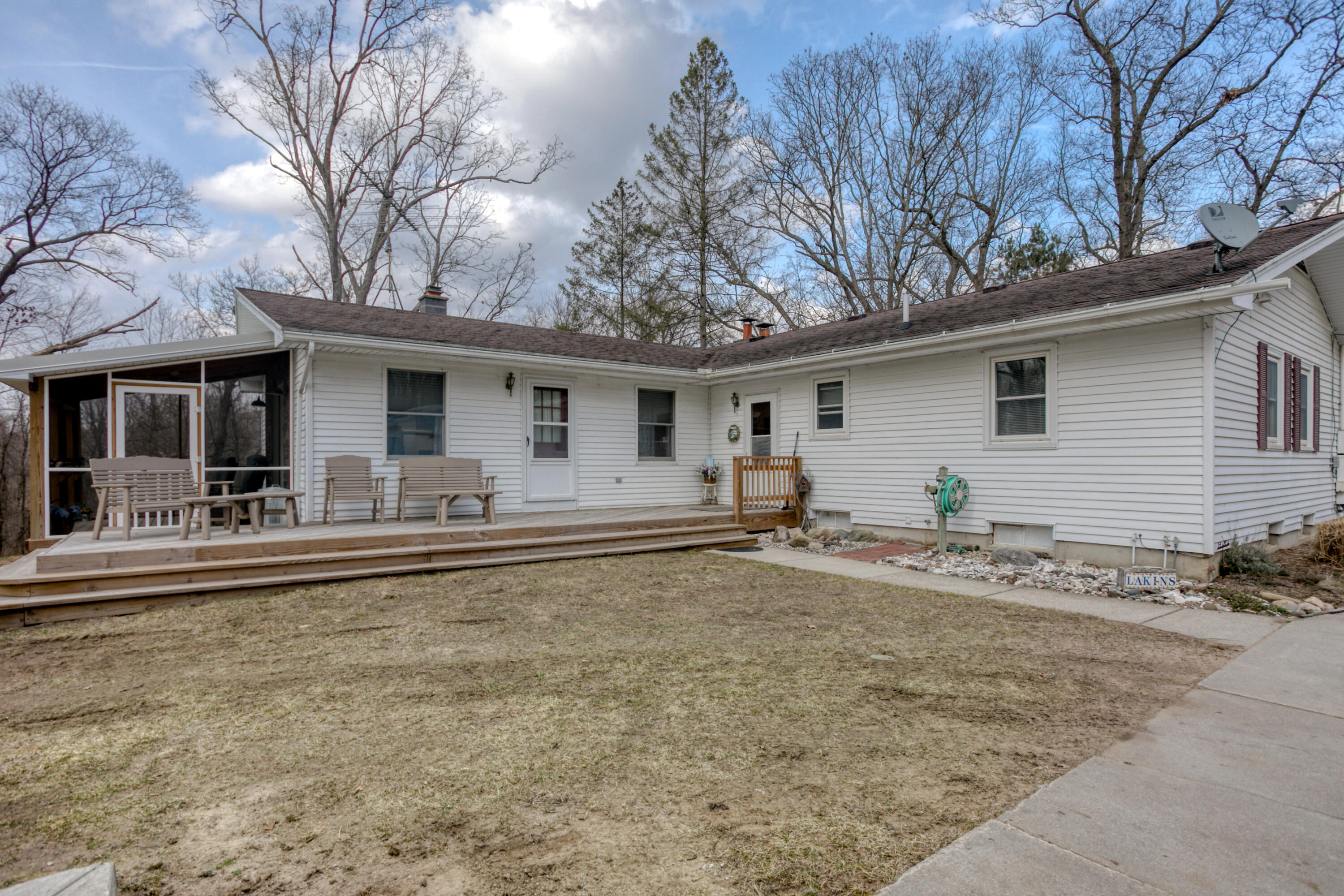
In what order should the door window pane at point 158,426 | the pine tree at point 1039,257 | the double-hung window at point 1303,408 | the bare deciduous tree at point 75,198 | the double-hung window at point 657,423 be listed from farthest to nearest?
the pine tree at point 1039,257 → the bare deciduous tree at point 75,198 → the double-hung window at point 657,423 → the door window pane at point 158,426 → the double-hung window at point 1303,408

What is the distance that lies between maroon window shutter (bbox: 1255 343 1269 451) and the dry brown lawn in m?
4.38

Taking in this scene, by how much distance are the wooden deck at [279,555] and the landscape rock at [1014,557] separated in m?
3.33

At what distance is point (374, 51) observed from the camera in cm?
1842

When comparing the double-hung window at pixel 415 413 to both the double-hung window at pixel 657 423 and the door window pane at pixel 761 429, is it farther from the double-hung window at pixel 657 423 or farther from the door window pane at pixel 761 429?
the door window pane at pixel 761 429

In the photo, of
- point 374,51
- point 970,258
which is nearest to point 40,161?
point 374,51

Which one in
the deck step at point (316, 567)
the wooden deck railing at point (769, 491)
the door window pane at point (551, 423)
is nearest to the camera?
the deck step at point (316, 567)

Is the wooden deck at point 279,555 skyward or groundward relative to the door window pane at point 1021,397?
groundward

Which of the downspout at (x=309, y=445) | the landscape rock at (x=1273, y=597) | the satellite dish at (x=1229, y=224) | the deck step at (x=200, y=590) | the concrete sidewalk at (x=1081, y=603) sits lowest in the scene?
the concrete sidewalk at (x=1081, y=603)

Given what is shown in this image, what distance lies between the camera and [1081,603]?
6.04 metres

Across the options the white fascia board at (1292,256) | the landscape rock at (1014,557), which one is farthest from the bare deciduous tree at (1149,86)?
the landscape rock at (1014,557)

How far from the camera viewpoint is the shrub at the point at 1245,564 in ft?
23.1

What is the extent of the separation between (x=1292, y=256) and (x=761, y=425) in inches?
285

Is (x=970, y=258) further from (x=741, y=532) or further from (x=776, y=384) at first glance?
(x=741, y=532)

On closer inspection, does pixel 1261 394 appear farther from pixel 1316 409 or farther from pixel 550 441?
pixel 550 441
